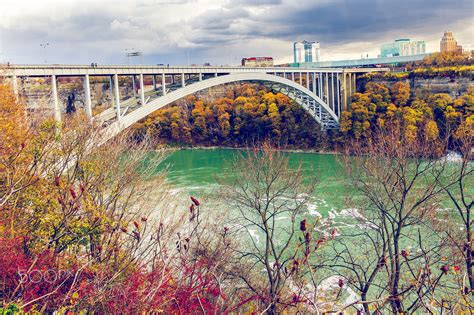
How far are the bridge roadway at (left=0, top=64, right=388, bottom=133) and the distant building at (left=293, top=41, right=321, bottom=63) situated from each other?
105ft

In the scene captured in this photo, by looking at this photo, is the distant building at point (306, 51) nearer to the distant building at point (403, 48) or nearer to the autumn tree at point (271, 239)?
the distant building at point (403, 48)

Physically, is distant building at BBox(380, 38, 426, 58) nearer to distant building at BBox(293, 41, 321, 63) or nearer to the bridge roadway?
distant building at BBox(293, 41, 321, 63)

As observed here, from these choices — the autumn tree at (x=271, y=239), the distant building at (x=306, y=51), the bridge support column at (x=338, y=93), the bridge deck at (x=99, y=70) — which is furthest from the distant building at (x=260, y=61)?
the autumn tree at (x=271, y=239)

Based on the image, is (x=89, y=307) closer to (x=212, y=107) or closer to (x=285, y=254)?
(x=285, y=254)

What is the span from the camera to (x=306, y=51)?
6862cm

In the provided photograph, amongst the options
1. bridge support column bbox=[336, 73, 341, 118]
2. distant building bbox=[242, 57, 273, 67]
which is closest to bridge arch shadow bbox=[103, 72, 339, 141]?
bridge support column bbox=[336, 73, 341, 118]

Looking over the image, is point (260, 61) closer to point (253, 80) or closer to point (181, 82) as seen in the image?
point (253, 80)

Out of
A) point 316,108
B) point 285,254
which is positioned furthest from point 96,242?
point 316,108

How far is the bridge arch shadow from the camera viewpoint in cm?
1342

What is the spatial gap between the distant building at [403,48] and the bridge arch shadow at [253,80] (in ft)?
166

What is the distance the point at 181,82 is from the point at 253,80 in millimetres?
7281

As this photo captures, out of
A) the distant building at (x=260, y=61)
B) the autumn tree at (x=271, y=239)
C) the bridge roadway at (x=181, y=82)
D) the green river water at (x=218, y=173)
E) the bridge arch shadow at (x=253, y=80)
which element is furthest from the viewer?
the distant building at (x=260, y=61)

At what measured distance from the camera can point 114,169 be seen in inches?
336

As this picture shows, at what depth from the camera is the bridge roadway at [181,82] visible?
11.3 meters
